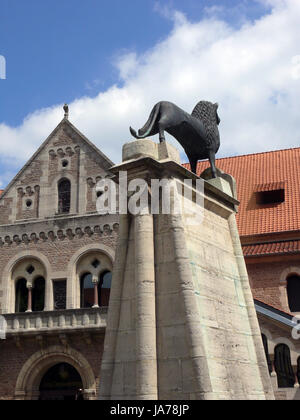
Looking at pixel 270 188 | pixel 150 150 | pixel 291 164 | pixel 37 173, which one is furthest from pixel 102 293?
pixel 150 150

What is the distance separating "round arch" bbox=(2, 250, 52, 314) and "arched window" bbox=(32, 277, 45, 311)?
503mm

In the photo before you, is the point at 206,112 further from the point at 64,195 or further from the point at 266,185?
the point at 266,185

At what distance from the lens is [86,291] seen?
19703mm

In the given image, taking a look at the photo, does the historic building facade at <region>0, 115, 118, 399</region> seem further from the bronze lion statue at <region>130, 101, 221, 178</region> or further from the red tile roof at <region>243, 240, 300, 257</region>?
the bronze lion statue at <region>130, 101, 221, 178</region>

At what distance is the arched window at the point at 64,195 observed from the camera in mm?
20797

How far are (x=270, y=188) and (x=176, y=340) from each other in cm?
1810

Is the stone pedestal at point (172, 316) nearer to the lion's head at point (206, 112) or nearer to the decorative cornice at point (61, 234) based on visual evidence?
the lion's head at point (206, 112)

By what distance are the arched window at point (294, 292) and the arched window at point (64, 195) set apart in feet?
29.8

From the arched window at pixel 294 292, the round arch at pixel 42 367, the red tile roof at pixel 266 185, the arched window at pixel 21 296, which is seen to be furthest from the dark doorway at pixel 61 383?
the red tile roof at pixel 266 185

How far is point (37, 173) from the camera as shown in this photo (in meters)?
21.7

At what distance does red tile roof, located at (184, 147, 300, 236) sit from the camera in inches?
834

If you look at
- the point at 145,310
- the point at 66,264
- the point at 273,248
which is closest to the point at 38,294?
the point at 66,264

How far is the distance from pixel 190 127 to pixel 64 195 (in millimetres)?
14105

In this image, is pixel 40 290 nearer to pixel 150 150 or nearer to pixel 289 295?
pixel 289 295
